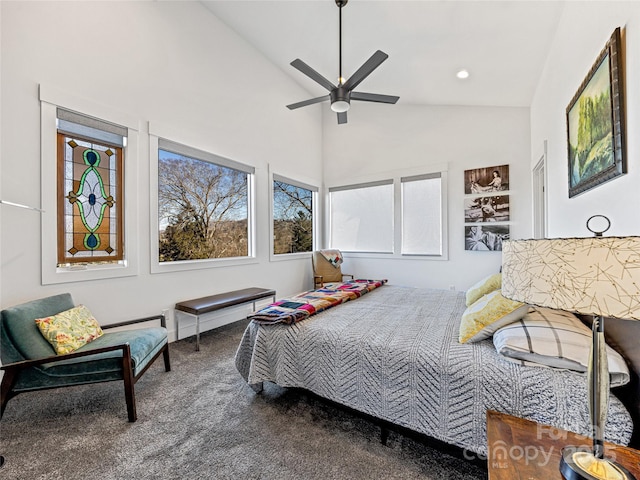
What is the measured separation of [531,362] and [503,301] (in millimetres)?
360

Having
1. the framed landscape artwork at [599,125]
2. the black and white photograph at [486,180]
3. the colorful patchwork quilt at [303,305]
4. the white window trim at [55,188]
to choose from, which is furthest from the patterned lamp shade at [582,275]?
the black and white photograph at [486,180]

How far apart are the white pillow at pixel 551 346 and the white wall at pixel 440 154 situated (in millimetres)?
3108

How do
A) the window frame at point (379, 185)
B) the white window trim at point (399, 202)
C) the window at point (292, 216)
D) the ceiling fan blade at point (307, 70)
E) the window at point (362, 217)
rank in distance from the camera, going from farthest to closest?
1. the window at point (362, 217)
2. the window frame at point (379, 185)
3. the window at point (292, 216)
4. the white window trim at point (399, 202)
5. the ceiling fan blade at point (307, 70)

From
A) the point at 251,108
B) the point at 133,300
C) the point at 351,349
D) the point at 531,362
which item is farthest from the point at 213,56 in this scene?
the point at 531,362

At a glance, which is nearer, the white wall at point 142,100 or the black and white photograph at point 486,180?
the white wall at point 142,100

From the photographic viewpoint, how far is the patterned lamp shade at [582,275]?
0.71m

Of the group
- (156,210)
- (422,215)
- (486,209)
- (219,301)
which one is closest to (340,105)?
(156,210)

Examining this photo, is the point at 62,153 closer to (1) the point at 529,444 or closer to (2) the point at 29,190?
(2) the point at 29,190

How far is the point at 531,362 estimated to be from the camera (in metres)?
1.33

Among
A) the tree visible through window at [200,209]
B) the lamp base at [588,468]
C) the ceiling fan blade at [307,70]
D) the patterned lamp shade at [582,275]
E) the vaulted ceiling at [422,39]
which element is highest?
the vaulted ceiling at [422,39]

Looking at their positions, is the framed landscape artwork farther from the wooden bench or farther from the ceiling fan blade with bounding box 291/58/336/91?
the wooden bench

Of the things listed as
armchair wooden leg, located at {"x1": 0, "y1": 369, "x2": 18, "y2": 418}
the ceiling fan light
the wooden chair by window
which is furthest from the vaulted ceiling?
armchair wooden leg, located at {"x1": 0, "y1": 369, "x2": 18, "y2": 418}

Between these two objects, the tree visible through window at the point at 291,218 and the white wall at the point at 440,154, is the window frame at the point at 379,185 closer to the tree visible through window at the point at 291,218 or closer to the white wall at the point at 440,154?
the white wall at the point at 440,154

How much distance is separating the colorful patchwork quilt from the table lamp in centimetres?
144
